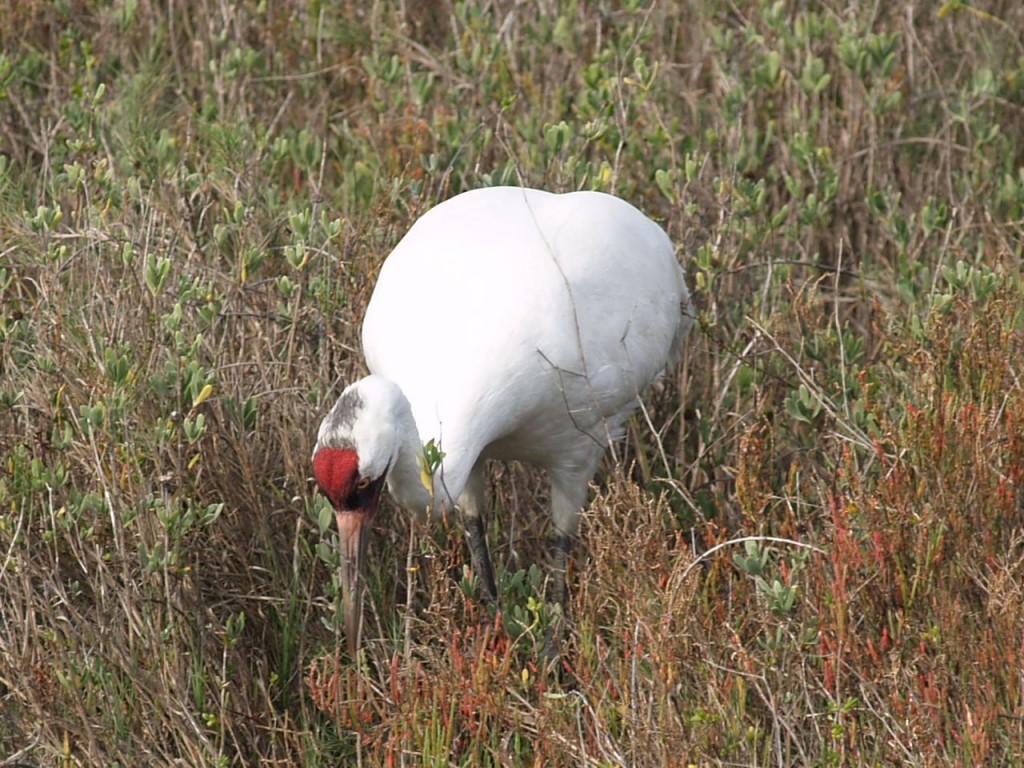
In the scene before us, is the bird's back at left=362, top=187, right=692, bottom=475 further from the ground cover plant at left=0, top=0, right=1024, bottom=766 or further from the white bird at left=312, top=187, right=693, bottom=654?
the ground cover plant at left=0, top=0, right=1024, bottom=766

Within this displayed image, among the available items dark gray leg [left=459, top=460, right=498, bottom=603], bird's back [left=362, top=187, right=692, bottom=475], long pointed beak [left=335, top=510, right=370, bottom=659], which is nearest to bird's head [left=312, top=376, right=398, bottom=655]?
long pointed beak [left=335, top=510, right=370, bottom=659]

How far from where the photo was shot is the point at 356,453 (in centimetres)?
332

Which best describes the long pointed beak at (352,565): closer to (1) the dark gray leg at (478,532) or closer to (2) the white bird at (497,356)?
(2) the white bird at (497,356)

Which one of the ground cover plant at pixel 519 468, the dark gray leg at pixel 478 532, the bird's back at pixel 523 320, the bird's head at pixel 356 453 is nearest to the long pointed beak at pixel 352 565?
the bird's head at pixel 356 453

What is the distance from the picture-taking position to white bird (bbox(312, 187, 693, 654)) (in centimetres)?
343

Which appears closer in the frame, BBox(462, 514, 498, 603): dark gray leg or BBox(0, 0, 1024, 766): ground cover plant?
BBox(0, 0, 1024, 766): ground cover plant

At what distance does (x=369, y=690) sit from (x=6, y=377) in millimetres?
1198

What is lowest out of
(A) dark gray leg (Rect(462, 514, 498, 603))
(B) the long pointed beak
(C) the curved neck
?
(A) dark gray leg (Rect(462, 514, 498, 603))

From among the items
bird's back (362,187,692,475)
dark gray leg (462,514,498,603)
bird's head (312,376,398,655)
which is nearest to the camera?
bird's head (312,376,398,655)

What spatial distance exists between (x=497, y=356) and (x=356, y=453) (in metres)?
0.44

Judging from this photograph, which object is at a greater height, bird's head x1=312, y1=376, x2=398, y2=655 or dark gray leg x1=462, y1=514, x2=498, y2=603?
bird's head x1=312, y1=376, x2=398, y2=655

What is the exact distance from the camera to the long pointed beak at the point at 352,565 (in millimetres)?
3436

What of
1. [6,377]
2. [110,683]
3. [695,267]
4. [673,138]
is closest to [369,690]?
[110,683]

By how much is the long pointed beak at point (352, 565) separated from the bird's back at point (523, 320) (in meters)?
0.25
